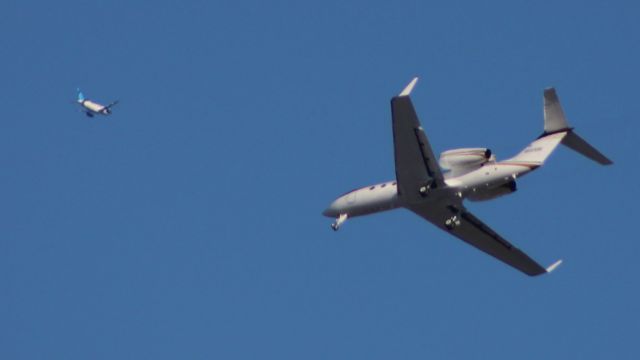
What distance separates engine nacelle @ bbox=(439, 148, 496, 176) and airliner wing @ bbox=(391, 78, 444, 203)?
114 cm

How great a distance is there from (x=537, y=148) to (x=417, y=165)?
6.34m

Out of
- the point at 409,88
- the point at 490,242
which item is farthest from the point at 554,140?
the point at 409,88

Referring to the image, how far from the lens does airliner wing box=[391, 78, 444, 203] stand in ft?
178

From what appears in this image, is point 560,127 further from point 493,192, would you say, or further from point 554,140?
point 493,192

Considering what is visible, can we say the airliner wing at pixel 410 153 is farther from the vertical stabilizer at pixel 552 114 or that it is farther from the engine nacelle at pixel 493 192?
the vertical stabilizer at pixel 552 114

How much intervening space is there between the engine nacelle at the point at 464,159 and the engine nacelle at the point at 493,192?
1388 mm

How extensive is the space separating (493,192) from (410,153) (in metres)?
5.44

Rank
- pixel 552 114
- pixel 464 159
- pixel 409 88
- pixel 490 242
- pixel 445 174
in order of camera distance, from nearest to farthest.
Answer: pixel 409 88 < pixel 464 159 < pixel 445 174 < pixel 552 114 < pixel 490 242

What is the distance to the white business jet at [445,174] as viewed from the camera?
56.7 metres

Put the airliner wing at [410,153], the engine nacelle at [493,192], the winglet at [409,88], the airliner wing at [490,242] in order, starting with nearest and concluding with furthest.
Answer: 1. the winglet at [409,88]
2. the airliner wing at [410,153]
3. the engine nacelle at [493,192]
4. the airliner wing at [490,242]

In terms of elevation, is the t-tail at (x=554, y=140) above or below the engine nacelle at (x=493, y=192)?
above

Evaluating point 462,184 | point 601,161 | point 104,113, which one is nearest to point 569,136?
point 601,161

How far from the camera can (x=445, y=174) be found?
6003 centimetres

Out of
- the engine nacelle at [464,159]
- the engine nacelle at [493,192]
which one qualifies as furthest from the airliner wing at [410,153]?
the engine nacelle at [493,192]
